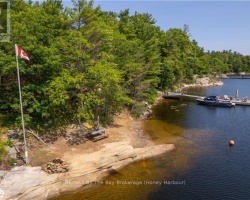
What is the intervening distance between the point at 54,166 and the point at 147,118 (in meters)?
19.8

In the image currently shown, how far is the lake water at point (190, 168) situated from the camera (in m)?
16.2

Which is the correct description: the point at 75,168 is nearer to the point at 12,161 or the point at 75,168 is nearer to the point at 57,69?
the point at 12,161

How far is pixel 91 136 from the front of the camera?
23.6 meters

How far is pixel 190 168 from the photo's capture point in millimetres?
19766

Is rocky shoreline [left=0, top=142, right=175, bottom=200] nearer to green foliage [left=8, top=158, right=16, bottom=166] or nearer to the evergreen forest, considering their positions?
green foliage [left=8, top=158, right=16, bottom=166]

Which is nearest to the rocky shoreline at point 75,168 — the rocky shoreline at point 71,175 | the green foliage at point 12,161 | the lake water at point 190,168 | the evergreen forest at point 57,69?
the rocky shoreline at point 71,175

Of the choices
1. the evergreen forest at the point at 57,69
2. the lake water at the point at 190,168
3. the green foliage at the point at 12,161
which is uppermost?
the evergreen forest at the point at 57,69

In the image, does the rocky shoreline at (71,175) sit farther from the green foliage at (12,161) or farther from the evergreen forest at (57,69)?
the evergreen forest at (57,69)

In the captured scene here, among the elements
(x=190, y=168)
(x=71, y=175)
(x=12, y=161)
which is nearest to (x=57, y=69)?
(x=12, y=161)

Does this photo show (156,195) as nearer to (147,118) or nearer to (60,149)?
(60,149)

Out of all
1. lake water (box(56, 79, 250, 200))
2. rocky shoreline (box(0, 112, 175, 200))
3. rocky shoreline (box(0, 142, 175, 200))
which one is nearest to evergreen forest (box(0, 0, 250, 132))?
rocky shoreline (box(0, 112, 175, 200))

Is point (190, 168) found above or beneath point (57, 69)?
beneath

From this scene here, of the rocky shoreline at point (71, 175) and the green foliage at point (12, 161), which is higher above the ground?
the green foliage at point (12, 161)

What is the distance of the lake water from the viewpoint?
16.2 m
